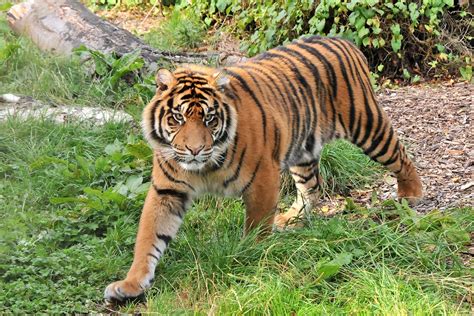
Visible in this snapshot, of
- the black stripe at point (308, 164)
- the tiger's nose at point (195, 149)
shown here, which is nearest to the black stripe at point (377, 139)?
the black stripe at point (308, 164)

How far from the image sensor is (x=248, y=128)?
464 centimetres

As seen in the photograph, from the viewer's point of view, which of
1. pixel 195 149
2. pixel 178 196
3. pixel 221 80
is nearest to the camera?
pixel 195 149

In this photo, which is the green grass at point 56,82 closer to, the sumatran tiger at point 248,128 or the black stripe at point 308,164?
the black stripe at point 308,164

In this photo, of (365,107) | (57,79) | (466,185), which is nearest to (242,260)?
(365,107)

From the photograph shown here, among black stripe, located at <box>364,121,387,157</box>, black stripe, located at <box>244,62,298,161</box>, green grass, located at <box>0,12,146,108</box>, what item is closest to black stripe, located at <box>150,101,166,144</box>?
black stripe, located at <box>244,62,298,161</box>

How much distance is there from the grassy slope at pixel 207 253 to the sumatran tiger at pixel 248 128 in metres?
0.22

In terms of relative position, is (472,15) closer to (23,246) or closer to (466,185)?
(466,185)

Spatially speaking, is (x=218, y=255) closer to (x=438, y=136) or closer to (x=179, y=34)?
(x=438, y=136)

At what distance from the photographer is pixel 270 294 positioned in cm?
407

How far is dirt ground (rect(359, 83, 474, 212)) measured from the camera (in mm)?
5960

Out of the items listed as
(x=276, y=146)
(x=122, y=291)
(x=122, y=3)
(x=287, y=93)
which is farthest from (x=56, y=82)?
(x=122, y=3)

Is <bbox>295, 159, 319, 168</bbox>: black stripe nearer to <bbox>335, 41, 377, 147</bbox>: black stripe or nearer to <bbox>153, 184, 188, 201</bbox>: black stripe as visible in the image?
<bbox>335, 41, 377, 147</bbox>: black stripe

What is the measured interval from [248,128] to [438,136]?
9.10 feet

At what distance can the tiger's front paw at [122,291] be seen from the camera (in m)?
4.28
